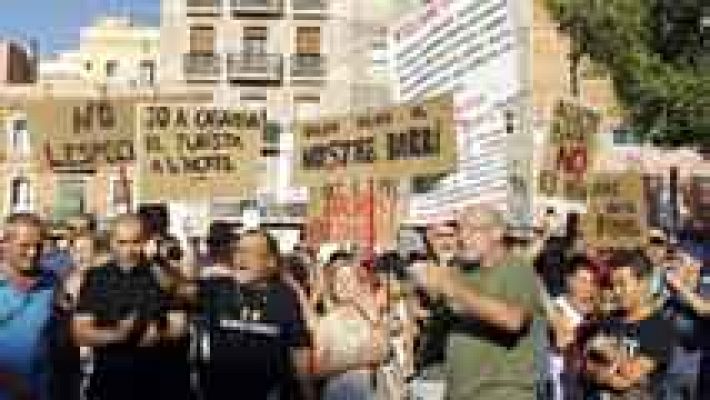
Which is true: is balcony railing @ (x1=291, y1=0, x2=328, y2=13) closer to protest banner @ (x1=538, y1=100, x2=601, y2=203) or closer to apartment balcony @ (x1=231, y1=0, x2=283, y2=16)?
apartment balcony @ (x1=231, y1=0, x2=283, y2=16)

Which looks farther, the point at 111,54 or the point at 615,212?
the point at 111,54

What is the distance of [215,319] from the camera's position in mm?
10297

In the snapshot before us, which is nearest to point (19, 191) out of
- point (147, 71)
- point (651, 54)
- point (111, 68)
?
point (147, 71)

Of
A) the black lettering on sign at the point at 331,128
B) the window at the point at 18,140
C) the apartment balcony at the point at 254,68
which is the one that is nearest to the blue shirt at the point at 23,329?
the black lettering on sign at the point at 331,128

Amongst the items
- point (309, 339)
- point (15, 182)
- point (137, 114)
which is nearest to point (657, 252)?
point (309, 339)

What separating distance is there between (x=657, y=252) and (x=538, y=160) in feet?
6.31

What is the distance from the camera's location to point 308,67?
72625 mm

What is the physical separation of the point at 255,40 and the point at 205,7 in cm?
218

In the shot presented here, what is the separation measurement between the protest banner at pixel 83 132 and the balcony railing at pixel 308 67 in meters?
56.0

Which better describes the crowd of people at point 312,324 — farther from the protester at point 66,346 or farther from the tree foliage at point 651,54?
the tree foliage at point 651,54

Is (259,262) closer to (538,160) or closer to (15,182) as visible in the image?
(538,160)

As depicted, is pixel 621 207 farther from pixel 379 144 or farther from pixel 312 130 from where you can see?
pixel 312 130

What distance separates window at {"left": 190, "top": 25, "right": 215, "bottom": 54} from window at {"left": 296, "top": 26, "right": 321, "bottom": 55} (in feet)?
9.79

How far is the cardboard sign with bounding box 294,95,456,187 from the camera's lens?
15.0 meters
